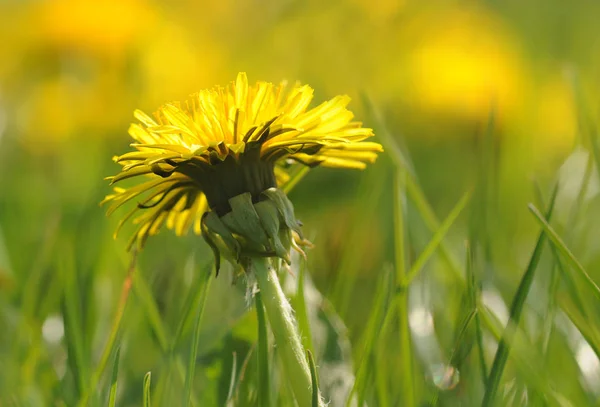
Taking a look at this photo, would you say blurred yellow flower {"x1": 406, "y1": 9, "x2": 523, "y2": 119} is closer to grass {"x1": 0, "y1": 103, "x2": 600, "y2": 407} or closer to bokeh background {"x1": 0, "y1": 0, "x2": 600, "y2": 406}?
bokeh background {"x1": 0, "y1": 0, "x2": 600, "y2": 406}

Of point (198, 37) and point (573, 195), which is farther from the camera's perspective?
point (198, 37)

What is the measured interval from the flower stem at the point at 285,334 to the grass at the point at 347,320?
1cm

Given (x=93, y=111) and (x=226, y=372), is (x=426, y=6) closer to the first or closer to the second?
(x=93, y=111)

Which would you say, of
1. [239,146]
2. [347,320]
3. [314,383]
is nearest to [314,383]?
[314,383]

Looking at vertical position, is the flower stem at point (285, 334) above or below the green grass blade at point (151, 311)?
above

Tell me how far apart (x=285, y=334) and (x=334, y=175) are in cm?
134

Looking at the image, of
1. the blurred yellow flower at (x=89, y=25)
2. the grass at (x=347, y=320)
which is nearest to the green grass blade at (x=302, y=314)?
the grass at (x=347, y=320)

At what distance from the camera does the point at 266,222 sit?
73 cm

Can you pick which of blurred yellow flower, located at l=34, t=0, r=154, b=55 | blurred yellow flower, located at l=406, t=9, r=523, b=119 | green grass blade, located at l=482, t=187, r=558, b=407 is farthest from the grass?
blurred yellow flower, located at l=34, t=0, r=154, b=55

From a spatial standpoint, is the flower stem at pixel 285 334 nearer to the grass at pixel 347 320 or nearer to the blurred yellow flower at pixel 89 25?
the grass at pixel 347 320

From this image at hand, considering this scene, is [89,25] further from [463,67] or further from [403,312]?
[403,312]

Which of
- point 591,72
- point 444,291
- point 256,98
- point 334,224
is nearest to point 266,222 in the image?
point 256,98

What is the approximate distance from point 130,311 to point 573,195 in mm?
980

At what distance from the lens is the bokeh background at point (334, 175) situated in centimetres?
91
